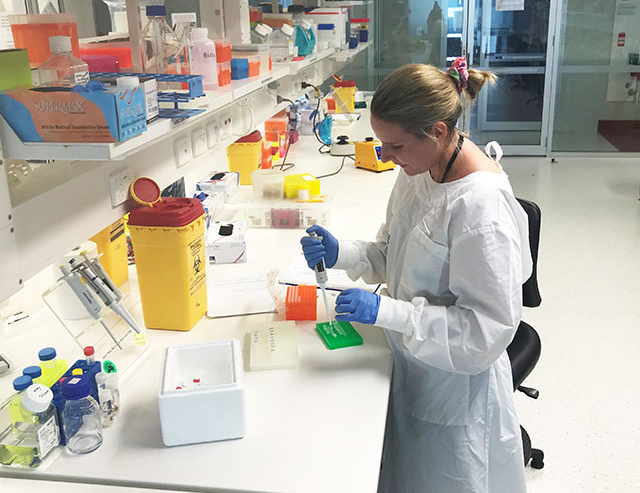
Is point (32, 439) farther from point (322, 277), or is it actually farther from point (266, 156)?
point (266, 156)

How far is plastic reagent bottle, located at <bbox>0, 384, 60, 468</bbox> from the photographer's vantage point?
1.20 m

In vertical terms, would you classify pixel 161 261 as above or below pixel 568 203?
above

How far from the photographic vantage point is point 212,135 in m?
2.33

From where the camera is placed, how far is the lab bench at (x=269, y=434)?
1177 mm

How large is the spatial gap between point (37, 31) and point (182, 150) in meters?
0.75

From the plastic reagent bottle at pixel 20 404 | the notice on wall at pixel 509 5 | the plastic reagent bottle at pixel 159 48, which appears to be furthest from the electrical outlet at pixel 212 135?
the notice on wall at pixel 509 5

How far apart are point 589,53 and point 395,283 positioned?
20.1 feet

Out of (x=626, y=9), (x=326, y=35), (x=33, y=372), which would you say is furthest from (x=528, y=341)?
(x=626, y=9)

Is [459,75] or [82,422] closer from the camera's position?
[82,422]

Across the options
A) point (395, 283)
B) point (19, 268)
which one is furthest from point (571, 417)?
point (19, 268)

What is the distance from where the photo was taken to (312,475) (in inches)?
46.5

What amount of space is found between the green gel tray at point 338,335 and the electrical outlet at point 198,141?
822 mm

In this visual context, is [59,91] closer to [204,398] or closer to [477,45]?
[204,398]

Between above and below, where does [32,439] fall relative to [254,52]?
below
